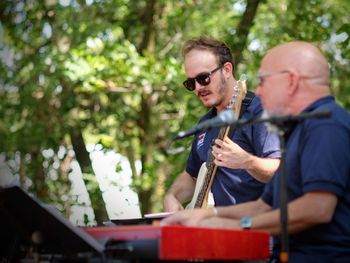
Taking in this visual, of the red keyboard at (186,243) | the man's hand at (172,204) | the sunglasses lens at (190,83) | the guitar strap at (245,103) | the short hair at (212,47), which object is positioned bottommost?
the man's hand at (172,204)

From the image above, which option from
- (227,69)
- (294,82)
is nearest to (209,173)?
(227,69)

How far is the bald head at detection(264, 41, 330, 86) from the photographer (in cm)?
325

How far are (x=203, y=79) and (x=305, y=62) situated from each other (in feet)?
5.50

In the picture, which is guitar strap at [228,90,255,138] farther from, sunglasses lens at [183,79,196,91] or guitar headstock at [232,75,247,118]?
sunglasses lens at [183,79,196,91]

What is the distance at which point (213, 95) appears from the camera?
4863mm

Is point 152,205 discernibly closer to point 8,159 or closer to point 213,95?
point 8,159

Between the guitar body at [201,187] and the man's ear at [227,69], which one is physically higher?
the man's ear at [227,69]

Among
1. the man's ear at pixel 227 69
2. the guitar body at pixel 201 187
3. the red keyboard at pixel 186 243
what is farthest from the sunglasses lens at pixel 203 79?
the red keyboard at pixel 186 243

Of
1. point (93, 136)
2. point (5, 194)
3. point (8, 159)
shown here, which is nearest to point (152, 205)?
point (93, 136)

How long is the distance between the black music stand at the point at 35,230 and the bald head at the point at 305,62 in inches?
41.6

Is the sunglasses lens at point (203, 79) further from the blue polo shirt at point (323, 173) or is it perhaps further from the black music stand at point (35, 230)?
the black music stand at point (35, 230)

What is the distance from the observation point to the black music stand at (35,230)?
299 centimetres

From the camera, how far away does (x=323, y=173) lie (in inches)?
119

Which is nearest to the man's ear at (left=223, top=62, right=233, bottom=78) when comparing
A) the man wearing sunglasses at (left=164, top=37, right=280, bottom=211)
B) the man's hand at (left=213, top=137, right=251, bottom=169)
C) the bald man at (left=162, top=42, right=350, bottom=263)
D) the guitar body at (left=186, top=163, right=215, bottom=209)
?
the man wearing sunglasses at (left=164, top=37, right=280, bottom=211)
